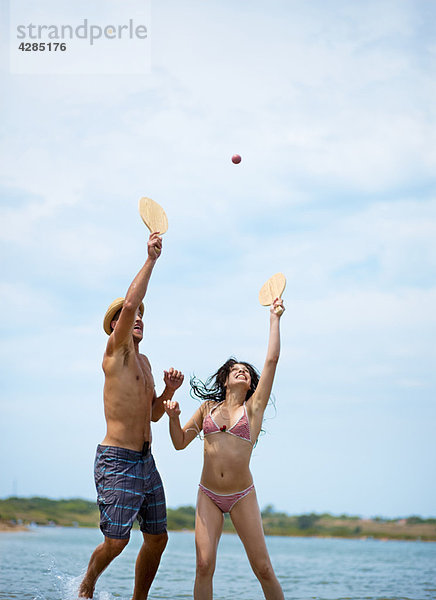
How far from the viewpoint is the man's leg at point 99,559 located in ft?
17.7

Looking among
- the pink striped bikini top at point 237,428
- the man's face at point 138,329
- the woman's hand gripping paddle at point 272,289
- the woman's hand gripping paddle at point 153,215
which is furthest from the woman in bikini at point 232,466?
the woman's hand gripping paddle at point 153,215

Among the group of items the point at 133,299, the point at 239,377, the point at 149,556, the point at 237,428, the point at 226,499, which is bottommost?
the point at 149,556

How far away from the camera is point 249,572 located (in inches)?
476

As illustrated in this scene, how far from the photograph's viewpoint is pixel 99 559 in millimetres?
5438

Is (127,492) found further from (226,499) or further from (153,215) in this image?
(153,215)

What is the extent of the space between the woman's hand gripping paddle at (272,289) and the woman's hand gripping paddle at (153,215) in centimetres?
106

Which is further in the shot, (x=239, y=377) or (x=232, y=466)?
(x=239, y=377)

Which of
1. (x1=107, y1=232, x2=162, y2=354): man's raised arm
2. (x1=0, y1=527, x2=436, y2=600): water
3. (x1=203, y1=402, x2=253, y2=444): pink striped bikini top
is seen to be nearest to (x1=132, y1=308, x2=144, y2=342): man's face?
(x1=107, y1=232, x2=162, y2=354): man's raised arm

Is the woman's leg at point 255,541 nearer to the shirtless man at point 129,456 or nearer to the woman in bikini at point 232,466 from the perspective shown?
the woman in bikini at point 232,466

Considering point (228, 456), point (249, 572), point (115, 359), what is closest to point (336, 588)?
point (249, 572)

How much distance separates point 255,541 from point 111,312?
2188 millimetres

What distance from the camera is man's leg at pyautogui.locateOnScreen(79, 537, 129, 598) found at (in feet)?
17.7

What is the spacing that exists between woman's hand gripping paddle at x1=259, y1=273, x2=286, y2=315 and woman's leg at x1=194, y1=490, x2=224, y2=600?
170cm

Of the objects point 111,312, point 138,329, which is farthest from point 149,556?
point 111,312
